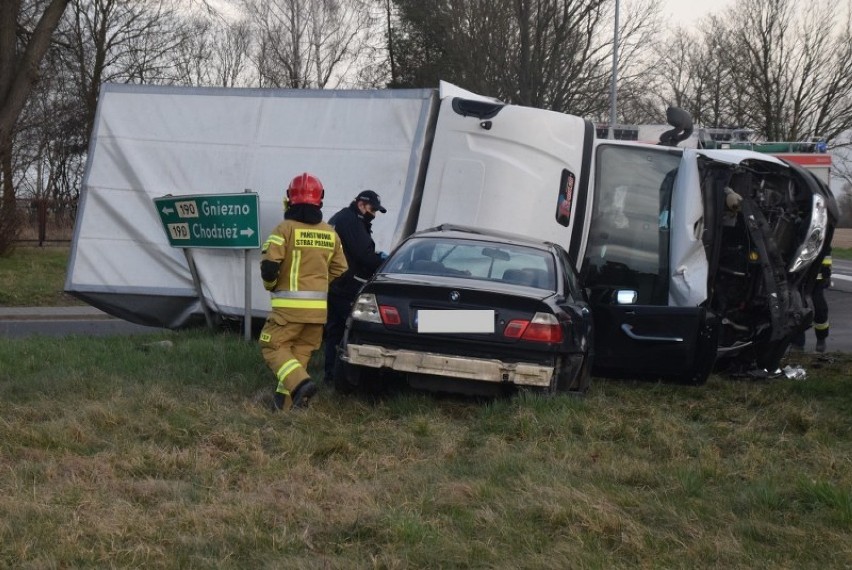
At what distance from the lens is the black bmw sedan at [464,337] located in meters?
6.77

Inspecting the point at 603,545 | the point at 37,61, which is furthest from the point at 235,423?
the point at 37,61

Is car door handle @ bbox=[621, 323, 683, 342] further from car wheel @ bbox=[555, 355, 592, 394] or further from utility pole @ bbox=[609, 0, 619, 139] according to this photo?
utility pole @ bbox=[609, 0, 619, 139]

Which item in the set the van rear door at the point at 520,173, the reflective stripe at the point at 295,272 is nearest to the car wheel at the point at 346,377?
the reflective stripe at the point at 295,272

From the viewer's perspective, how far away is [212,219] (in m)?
9.99

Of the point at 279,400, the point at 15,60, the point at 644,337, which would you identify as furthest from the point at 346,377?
the point at 15,60

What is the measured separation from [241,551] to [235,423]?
228 cm

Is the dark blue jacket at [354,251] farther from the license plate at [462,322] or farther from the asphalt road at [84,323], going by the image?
the asphalt road at [84,323]

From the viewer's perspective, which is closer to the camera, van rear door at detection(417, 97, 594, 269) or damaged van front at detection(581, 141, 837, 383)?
damaged van front at detection(581, 141, 837, 383)

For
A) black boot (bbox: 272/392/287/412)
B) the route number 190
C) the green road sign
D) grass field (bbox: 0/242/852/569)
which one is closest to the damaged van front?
grass field (bbox: 0/242/852/569)

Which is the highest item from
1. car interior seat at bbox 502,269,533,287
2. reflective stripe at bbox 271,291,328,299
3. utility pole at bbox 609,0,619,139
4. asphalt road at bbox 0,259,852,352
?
utility pole at bbox 609,0,619,139

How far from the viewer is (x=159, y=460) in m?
5.56

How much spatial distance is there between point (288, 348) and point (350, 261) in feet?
4.19

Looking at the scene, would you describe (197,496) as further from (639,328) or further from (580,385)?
(639,328)

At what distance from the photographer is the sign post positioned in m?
9.91
